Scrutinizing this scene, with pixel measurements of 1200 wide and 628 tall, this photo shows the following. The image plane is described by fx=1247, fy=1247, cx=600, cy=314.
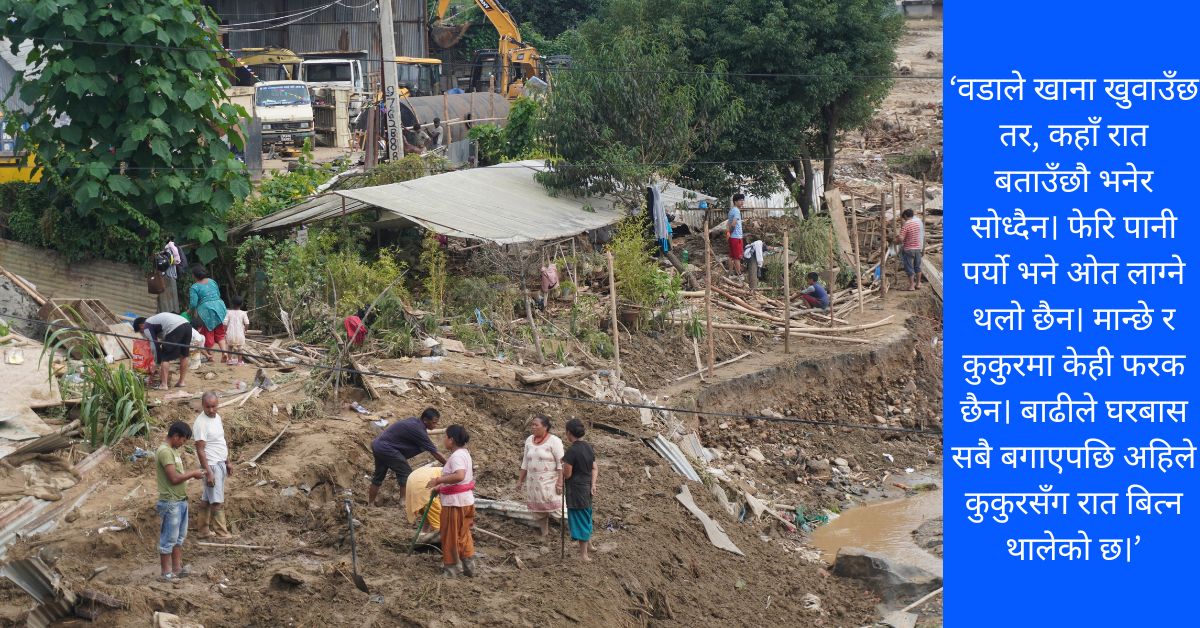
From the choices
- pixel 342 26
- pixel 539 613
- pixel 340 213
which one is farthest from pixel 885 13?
pixel 342 26

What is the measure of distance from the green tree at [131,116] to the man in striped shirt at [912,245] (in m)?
10.6

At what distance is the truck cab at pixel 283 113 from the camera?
92.5 feet

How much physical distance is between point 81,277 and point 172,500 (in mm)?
8734

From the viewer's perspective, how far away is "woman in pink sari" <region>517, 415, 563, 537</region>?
9891 mm

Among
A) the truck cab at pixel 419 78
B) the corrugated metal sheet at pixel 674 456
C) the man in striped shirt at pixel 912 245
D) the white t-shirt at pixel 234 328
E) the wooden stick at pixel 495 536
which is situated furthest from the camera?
the truck cab at pixel 419 78

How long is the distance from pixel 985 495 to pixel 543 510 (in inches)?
145

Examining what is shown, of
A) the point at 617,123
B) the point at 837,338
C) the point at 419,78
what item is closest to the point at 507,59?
the point at 419,78

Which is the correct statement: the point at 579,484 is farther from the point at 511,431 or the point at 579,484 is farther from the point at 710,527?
the point at 511,431

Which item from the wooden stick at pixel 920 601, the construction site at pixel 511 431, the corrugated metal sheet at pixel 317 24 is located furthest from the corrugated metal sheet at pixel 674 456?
the corrugated metal sheet at pixel 317 24

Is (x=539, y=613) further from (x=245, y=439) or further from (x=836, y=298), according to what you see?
(x=836, y=298)

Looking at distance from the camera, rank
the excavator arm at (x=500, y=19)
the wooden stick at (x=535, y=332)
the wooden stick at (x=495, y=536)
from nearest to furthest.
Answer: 1. the wooden stick at (x=495, y=536)
2. the wooden stick at (x=535, y=332)
3. the excavator arm at (x=500, y=19)

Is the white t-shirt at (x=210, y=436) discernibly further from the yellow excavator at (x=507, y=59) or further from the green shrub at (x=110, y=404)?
the yellow excavator at (x=507, y=59)

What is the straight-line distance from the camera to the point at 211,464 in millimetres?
9906

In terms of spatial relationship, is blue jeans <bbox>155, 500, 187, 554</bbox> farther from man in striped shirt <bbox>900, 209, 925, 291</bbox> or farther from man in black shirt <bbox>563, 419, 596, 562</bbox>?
man in striped shirt <bbox>900, 209, 925, 291</bbox>
